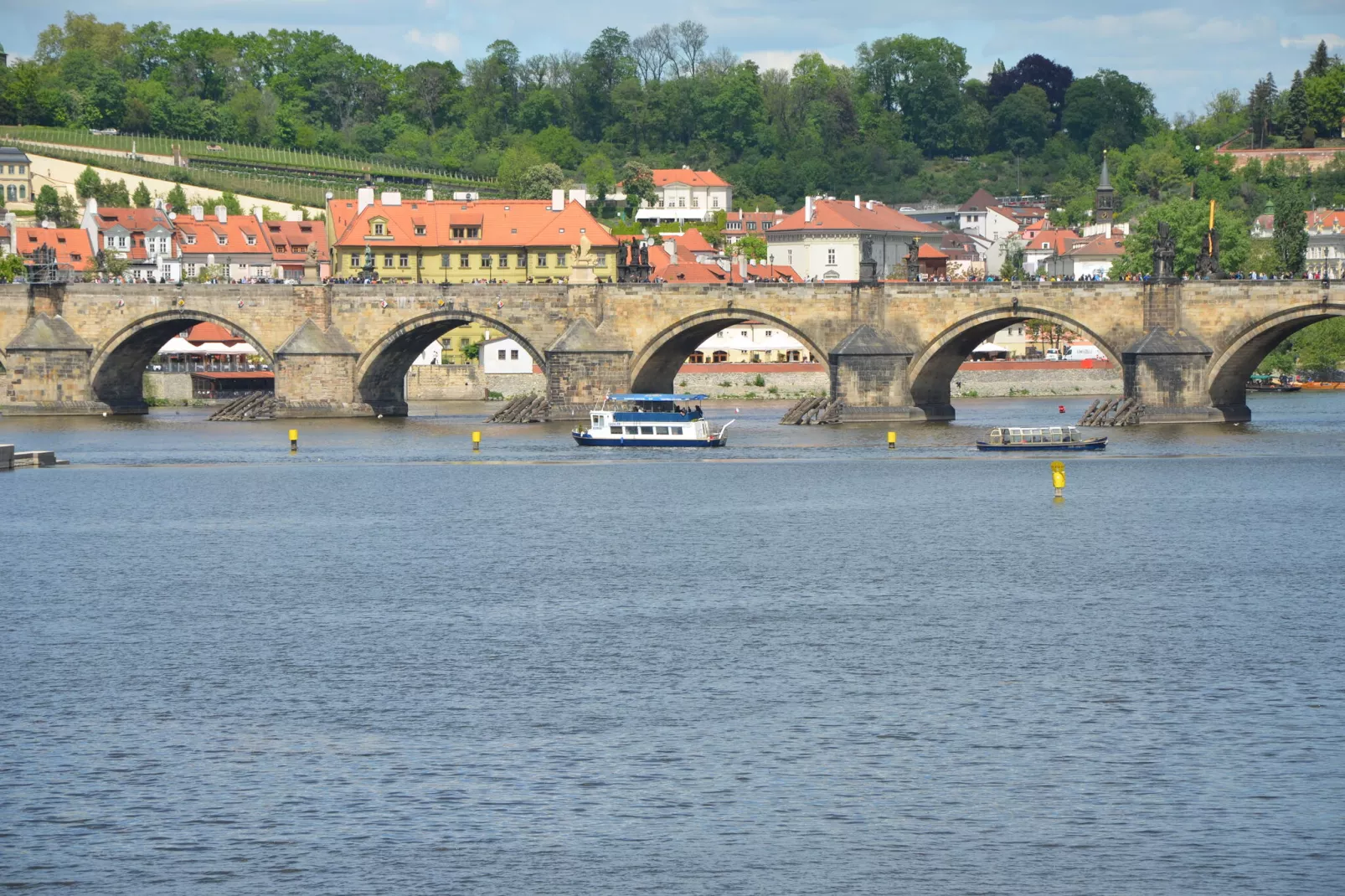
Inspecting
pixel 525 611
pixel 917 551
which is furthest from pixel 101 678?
pixel 917 551

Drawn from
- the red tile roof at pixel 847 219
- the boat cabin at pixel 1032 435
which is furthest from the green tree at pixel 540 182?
the boat cabin at pixel 1032 435

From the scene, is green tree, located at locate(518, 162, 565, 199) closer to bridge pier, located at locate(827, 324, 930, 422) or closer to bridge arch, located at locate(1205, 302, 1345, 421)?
bridge pier, located at locate(827, 324, 930, 422)

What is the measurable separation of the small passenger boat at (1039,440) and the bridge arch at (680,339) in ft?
40.4

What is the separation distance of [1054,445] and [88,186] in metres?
96.4

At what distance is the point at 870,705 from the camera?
94.6 feet

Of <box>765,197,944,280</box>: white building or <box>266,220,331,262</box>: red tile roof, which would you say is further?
<box>765,197,944,280</box>: white building

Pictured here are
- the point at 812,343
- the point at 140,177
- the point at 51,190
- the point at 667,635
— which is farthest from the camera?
the point at 140,177

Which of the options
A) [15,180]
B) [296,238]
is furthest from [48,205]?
[296,238]

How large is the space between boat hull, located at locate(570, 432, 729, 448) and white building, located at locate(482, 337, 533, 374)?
114 feet

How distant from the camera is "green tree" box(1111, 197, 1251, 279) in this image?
11548cm

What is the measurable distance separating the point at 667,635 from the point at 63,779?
1191 cm

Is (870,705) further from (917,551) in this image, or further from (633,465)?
(633,465)

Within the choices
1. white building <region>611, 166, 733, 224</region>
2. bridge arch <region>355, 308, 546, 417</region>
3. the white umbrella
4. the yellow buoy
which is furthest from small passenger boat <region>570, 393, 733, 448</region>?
white building <region>611, 166, 733, 224</region>

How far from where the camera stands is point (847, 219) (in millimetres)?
143125
